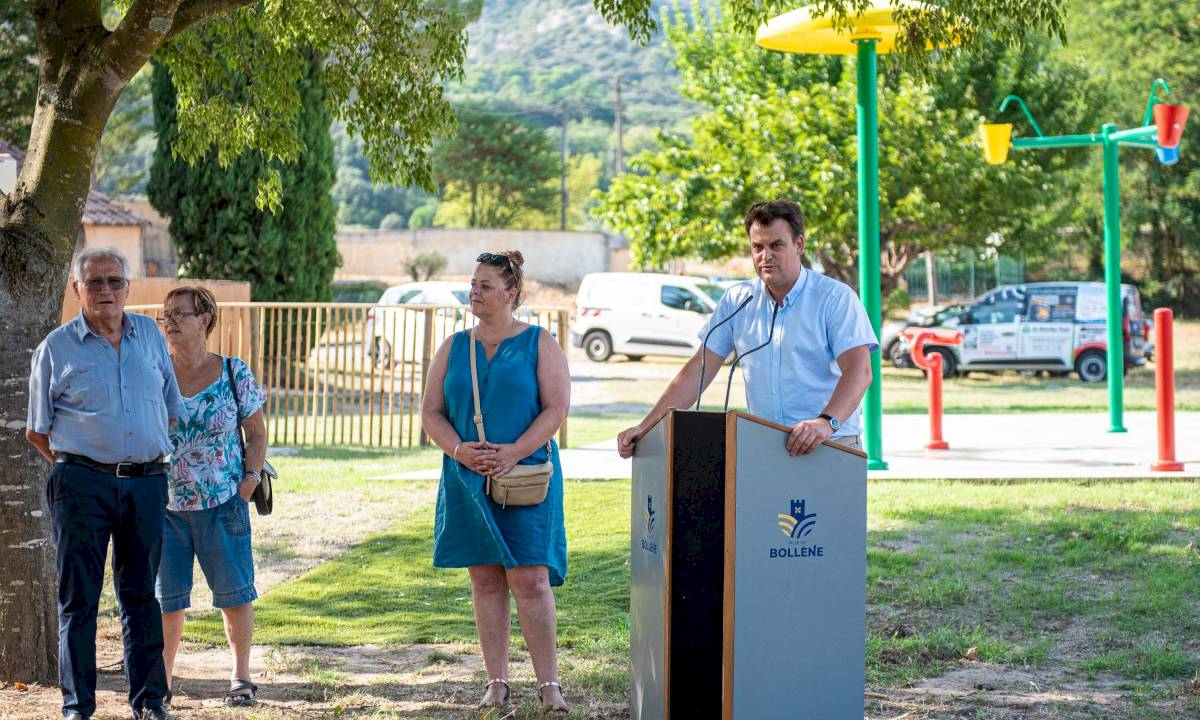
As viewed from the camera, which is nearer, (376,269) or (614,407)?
(614,407)

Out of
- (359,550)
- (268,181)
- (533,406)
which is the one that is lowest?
(359,550)

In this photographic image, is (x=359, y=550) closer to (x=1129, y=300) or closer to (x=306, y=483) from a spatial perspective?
(x=306, y=483)

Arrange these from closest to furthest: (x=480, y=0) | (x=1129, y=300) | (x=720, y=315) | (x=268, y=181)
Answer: (x=720, y=315) → (x=268, y=181) → (x=1129, y=300) → (x=480, y=0)

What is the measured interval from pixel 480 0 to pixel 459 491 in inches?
1040

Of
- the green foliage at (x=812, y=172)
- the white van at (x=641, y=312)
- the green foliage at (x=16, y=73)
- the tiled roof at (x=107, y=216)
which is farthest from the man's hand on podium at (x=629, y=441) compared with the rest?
the tiled roof at (x=107, y=216)

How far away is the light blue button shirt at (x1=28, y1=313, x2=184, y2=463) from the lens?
4875mm

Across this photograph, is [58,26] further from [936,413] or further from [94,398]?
[936,413]

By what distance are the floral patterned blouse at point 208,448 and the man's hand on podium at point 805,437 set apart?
238cm

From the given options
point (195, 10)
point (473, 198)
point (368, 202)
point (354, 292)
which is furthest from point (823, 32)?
point (368, 202)

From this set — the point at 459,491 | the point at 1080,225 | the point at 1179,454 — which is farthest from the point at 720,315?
the point at 1080,225

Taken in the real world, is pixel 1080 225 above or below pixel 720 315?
above

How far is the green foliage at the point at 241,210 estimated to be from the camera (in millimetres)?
22297

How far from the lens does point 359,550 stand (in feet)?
30.2

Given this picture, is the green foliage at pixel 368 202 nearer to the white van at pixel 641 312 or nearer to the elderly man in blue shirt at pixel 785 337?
the white van at pixel 641 312
